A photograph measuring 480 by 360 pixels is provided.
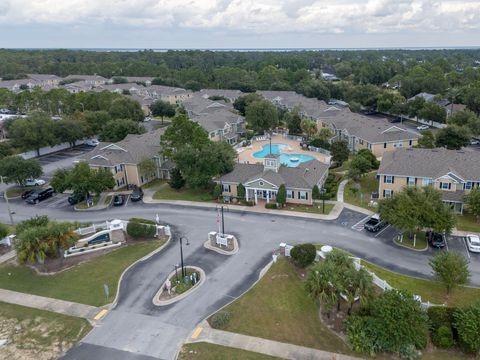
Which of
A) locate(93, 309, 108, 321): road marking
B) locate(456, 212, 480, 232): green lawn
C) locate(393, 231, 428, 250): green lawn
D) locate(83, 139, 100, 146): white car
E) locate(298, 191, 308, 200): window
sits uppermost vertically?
locate(83, 139, 100, 146): white car

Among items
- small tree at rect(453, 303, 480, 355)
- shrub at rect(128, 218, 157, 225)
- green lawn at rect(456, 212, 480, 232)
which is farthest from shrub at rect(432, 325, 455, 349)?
shrub at rect(128, 218, 157, 225)

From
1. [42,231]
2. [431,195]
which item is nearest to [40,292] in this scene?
[42,231]

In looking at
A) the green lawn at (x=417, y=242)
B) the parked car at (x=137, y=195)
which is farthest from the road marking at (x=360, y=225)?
the parked car at (x=137, y=195)

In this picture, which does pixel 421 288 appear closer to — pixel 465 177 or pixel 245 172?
pixel 465 177

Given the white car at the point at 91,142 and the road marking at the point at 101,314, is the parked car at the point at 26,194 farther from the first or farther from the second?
the road marking at the point at 101,314

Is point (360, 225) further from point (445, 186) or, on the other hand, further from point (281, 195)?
point (445, 186)

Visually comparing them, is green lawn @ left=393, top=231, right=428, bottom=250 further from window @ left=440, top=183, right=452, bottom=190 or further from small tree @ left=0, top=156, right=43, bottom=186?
small tree @ left=0, top=156, right=43, bottom=186

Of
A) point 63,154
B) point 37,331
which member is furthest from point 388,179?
point 63,154
